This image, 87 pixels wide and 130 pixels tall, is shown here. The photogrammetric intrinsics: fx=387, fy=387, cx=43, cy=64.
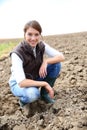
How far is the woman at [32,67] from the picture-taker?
13.4 ft

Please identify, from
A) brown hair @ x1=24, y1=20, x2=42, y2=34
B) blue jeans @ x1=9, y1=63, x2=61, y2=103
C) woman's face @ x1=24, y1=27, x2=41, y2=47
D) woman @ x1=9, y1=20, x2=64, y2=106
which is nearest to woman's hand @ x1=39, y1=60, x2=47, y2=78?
woman @ x1=9, y1=20, x2=64, y2=106

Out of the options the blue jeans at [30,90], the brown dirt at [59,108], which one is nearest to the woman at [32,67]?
the blue jeans at [30,90]

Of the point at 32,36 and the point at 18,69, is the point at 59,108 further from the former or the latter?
the point at 32,36

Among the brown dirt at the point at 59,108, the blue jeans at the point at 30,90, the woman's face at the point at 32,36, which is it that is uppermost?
the woman's face at the point at 32,36

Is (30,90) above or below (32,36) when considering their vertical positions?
below

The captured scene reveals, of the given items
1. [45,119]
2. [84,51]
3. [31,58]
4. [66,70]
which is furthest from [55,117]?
[84,51]

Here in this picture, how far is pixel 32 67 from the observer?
438cm

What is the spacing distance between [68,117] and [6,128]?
728 mm

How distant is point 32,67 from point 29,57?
17 cm

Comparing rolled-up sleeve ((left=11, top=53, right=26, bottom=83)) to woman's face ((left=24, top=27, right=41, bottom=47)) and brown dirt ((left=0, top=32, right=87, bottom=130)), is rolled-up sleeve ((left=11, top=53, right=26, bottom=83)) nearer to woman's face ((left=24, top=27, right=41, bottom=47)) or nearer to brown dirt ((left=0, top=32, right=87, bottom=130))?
woman's face ((left=24, top=27, right=41, bottom=47))

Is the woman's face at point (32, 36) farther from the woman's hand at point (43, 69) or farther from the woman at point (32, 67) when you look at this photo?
the woman's hand at point (43, 69)

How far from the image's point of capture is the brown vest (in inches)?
165

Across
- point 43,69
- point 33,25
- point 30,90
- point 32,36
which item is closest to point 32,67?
point 43,69

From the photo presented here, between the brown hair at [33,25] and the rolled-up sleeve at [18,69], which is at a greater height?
the brown hair at [33,25]
